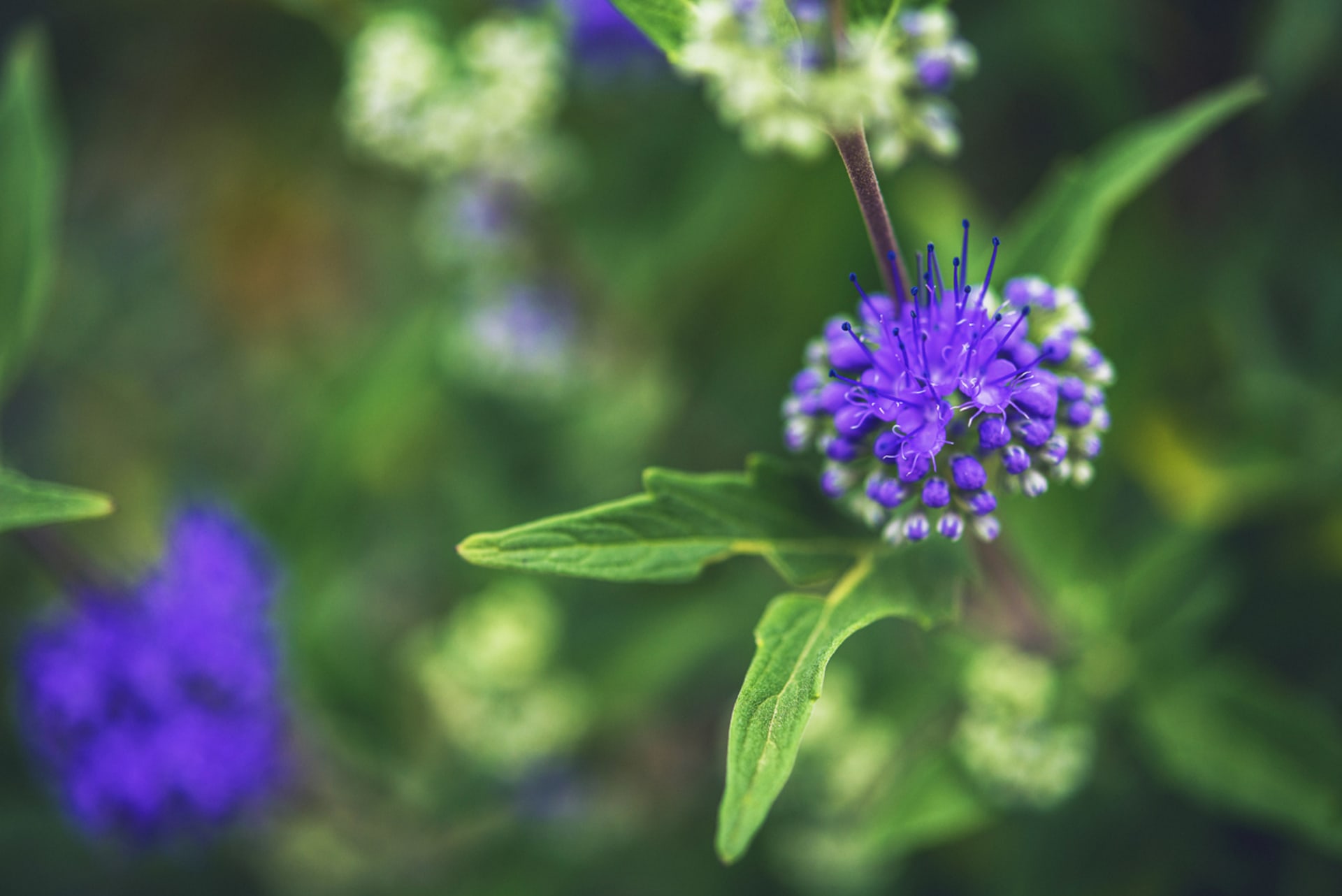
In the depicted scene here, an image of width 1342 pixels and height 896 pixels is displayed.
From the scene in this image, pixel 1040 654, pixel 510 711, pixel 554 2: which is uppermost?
pixel 554 2

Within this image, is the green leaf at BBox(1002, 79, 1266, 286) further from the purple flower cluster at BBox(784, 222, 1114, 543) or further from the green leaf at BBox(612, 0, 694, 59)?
the green leaf at BBox(612, 0, 694, 59)

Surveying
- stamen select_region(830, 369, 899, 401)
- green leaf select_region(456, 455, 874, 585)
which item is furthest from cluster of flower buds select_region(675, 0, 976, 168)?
green leaf select_region(456, 455, 874, 585)

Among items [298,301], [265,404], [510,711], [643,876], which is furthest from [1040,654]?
[298,301]

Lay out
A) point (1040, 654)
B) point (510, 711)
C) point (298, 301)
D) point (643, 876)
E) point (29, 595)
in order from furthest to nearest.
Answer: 1. point (298, 301)
2. point (29, 595)
3. point (643, 876)
4. point (510, 711)
5. point (1040, 654)

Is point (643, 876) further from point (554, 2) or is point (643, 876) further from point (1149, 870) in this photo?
point (554, 2)

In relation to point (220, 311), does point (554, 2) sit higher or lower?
lower

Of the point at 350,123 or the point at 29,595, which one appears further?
the point at 29,595

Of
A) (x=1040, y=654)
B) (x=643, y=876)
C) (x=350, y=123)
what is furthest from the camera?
(x=643, y=876)

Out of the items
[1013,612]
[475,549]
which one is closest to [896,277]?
[475,549]
